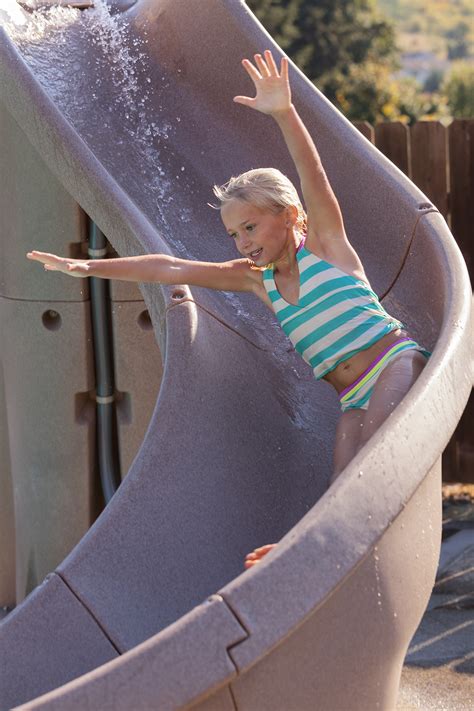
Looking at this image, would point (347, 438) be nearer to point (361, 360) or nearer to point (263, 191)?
point (361, 360)

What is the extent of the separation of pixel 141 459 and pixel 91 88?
250 cm

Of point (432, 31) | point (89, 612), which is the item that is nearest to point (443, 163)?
point (89, 612)

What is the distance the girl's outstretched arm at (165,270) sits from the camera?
3469mm

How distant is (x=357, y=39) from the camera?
34.1 metres

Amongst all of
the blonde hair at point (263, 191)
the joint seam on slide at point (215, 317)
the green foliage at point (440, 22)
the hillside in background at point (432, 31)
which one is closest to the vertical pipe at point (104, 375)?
the joint seam on slide at point (215, 317)

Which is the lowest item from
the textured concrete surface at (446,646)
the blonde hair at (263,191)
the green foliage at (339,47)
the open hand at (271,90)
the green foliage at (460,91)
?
the textured concrete surface at (446,646)

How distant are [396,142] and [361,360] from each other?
112 inches

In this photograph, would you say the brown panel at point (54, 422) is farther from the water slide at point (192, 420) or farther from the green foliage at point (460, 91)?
the green foliage at point (460, 91)

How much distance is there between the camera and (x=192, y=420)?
338 cm

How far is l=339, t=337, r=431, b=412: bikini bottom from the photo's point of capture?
3318 mm

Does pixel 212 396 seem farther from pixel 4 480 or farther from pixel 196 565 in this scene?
Answer: pixel 4 480

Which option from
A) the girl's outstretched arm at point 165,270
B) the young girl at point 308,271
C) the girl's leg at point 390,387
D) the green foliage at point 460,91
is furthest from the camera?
the green foliage at point 460,91

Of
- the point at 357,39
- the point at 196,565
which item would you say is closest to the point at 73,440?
the point at 196,565

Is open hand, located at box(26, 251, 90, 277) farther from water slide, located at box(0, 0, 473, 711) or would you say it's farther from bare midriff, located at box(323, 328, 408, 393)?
bare midriff, located at box(323, 328, 408, 393)
